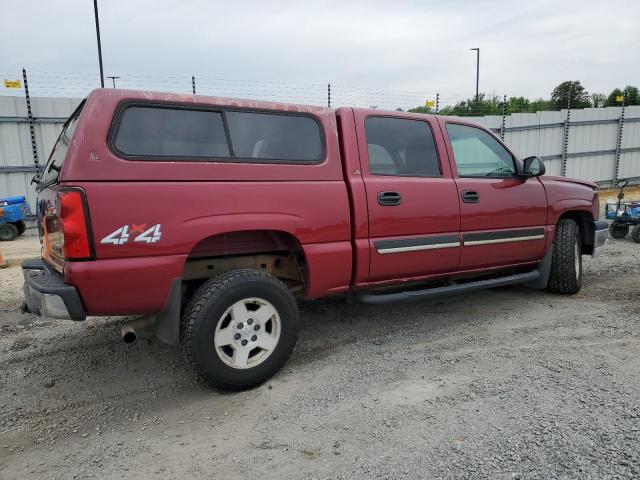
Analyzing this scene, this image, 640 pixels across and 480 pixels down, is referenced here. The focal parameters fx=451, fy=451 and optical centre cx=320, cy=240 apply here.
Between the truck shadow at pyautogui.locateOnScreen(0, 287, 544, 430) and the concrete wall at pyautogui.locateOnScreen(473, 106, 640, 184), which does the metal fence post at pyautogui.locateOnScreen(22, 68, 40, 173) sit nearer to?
the truck shadow at pyautogui.locateOnScreen(0, 287, 544, 430)

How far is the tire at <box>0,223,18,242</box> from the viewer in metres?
9.11

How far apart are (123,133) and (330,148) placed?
4.69ft

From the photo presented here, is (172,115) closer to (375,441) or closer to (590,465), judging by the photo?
(375,441)

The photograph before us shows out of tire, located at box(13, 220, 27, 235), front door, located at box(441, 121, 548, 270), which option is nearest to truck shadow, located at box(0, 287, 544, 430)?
front door, located at box(441, 121, 548, 270)

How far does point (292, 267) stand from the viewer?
3.53 m

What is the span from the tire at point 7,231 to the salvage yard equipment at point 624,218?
1160 centimetres

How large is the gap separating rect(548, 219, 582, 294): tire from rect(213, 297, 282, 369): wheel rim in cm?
325

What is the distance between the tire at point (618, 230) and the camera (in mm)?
8288

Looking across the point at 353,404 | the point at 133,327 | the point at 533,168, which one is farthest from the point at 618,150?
the point at 133,327

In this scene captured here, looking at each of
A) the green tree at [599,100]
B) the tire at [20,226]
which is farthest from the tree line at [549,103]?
the tire at [20,226]

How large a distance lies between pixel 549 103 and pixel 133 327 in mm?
41465

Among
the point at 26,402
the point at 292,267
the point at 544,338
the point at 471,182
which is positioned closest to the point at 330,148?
the point at 292,267

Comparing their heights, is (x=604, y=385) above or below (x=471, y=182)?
below

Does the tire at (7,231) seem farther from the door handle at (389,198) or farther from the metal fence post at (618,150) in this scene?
the metal fence post at (618,150)
